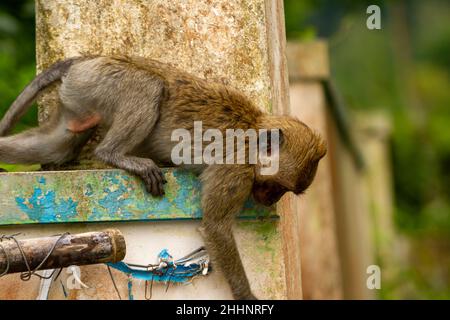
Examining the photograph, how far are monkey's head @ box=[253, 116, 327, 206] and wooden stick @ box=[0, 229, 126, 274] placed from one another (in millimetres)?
854

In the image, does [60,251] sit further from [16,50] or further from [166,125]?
[16,50]

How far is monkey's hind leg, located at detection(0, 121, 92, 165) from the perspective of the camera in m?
4.75

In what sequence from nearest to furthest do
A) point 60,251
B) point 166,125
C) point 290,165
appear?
1. point 60,251
2. point 290,165
3. point 166,125

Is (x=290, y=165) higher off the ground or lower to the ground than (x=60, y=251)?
higher

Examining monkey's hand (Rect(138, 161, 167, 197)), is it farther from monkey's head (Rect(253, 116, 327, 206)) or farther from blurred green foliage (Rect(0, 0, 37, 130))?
blurred green foliage (Rect(0, 0, 37, 130))

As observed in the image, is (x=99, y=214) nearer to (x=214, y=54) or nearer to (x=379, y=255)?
(x=214, y=54)

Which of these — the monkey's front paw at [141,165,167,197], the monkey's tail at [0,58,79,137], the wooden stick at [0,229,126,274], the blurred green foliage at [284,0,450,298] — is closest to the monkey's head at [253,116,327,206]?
the monkey's front paw at [141,165,167,197]

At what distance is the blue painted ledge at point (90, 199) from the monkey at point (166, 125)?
0.07m

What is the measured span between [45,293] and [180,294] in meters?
0.66

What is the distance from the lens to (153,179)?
14.4 ft

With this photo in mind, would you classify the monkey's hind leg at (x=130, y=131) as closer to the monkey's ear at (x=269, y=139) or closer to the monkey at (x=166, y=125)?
the monkey at (x=166, y=125)

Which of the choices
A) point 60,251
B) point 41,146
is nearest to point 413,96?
point 41,146

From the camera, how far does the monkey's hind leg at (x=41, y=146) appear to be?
4.75m

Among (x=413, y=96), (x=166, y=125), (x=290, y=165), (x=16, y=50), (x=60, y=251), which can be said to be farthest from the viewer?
(x=413, y=96)
